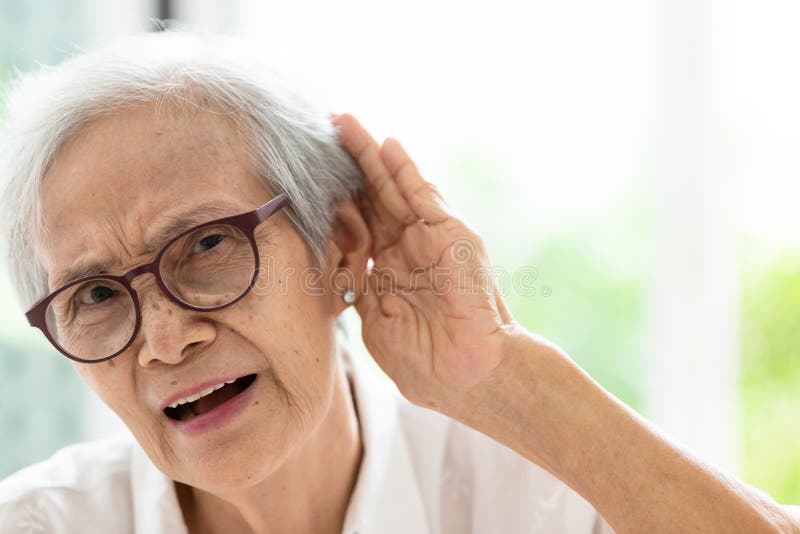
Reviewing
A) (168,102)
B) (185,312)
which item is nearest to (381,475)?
(185,312)

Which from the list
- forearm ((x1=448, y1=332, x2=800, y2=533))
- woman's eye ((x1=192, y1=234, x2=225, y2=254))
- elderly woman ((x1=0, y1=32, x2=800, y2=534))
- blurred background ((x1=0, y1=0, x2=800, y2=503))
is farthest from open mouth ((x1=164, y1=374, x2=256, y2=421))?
blurred background ((x1=0, y1=0, x2=800, y2=503))

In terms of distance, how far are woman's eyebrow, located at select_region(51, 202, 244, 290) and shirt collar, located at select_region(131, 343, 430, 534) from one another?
45cm

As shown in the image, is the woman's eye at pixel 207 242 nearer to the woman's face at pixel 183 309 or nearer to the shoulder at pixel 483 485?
the woman's face at pixel 183 309

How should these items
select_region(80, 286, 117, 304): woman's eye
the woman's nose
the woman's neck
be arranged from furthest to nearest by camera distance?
the woman's neck, select_region(80, 286, 117, 304): woman's eye, the woman's nose

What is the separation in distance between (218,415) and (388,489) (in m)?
0.40

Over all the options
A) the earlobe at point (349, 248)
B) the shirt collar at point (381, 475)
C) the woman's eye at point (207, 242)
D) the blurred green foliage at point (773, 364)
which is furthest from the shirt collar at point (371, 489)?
the blurred green foliage at point (773, 364)

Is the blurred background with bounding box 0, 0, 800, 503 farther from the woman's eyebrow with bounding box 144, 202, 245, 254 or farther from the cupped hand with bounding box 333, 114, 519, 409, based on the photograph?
the woman's eyebrow with bounding box 144, 202, 245, 254

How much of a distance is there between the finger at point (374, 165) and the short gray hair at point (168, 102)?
→ 0.05m

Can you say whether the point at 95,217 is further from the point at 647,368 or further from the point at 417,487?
the point at 647,368

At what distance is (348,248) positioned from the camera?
1.64 metres

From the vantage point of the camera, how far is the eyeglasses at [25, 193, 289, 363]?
136cm

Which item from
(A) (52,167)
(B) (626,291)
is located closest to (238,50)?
(A) (52,167)

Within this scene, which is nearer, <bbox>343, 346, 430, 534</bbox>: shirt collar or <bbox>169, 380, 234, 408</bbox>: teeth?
<bbox>169, 380, 234, 408</bbox>: teeth

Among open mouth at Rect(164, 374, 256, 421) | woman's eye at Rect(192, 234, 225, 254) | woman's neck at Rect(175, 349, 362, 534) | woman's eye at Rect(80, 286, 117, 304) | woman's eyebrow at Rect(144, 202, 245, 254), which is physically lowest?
woman's neck at Rect(175, 349, 362, 534)
